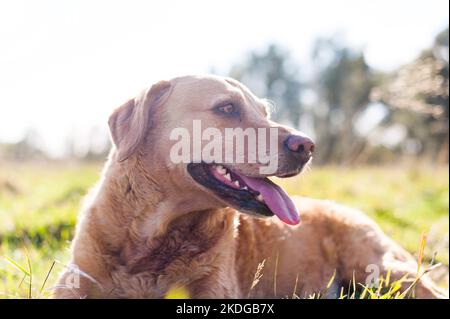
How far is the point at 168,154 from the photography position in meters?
3.06

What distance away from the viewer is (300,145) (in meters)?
2.84

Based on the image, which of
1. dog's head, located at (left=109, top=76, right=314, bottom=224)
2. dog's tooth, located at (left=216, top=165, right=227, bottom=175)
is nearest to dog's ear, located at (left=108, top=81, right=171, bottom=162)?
dog's head, located at (left=109, top=76, right=314, bottom=224)

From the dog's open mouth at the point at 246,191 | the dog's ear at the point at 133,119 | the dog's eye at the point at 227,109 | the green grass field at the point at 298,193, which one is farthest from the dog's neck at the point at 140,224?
the dog's eye at the point at 227,109

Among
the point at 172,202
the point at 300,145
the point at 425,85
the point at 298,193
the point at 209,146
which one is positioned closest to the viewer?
the point at 300,145

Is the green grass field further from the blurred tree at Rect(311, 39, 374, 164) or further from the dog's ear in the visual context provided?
the blurred tree at Rect(311, 39, 374, 164)

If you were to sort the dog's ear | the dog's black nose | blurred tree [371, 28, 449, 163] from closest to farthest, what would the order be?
the dog's black nose, the dog's ear, blurred tree [371, 28, 449, 163]

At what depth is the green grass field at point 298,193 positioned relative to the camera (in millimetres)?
4219

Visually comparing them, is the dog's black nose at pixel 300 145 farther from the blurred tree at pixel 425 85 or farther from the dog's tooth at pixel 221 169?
the blurred tree at pixel 425 85

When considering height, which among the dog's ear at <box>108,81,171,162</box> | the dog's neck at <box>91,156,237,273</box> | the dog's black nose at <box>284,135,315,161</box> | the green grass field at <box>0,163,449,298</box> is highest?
the dog's ear at <box>108,81,171,162</box>

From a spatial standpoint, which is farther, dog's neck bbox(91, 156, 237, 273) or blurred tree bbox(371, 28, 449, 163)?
blurred tree bbox(371, 28, 449, 163)

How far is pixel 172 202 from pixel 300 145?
83 cm

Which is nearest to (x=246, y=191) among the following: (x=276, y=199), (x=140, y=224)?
(x=276, y=199)

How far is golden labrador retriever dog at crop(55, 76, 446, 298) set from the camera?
2936 mm

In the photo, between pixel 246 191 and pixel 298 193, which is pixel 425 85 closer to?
pixel 298 193
